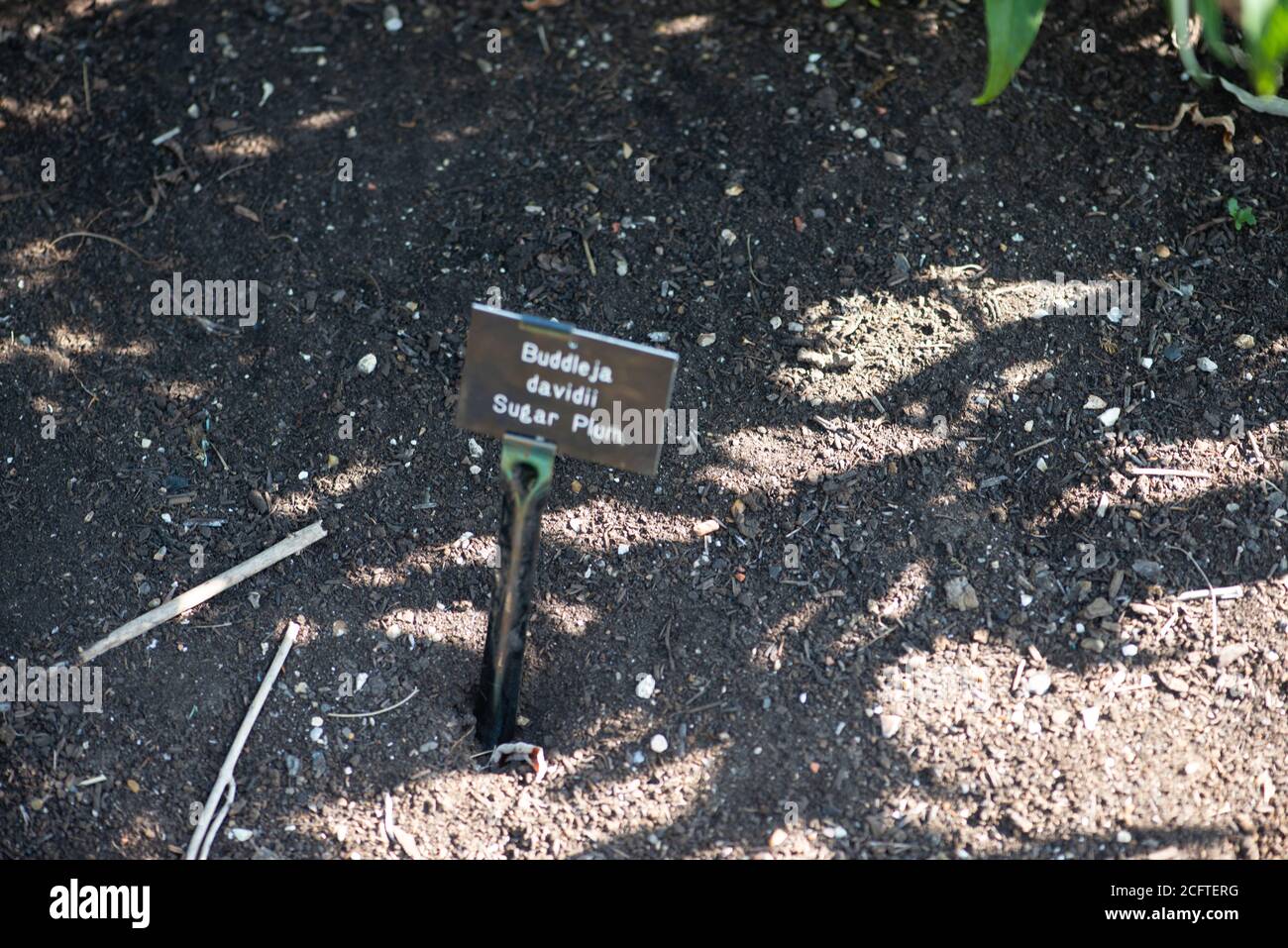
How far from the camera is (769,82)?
3.57m

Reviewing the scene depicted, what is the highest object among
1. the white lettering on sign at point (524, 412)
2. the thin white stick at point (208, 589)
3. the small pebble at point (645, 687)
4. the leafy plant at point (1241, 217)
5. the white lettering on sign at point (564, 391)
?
the leafy plant at point (1241, 217)

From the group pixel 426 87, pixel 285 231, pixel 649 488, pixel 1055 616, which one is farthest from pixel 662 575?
pixel 426 87

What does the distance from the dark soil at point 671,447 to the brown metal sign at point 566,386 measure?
2.64ft

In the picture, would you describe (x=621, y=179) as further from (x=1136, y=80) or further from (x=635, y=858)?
(x=635, y=858)

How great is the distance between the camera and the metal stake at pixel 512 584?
2.18m

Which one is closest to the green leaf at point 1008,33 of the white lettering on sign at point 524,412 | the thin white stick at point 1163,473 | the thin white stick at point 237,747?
the white lettering on sign at point 524,412

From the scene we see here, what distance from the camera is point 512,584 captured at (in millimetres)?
2340

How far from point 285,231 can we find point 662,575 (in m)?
1.65

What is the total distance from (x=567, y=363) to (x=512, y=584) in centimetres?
55

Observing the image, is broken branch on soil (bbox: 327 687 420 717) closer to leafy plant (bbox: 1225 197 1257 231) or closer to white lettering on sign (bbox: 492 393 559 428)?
white lettering on sign (bbox: 492 393 559 428)

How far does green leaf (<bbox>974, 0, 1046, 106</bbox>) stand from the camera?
2021mm

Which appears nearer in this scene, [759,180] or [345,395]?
[345,395]

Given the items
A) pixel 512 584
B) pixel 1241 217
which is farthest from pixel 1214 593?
pixel 512 584

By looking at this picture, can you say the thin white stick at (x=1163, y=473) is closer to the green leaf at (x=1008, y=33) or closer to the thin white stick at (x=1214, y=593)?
the thin white stick at (x=1214, y=593)
